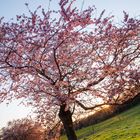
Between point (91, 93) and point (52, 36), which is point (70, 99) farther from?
point (52, 36)

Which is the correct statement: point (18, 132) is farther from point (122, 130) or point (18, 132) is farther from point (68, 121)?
point (68, 121)

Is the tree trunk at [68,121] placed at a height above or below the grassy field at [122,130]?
below

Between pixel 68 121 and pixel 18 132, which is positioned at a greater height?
pixel 18 132

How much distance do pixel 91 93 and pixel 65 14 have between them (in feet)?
10.7

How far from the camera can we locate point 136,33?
44.1 feet

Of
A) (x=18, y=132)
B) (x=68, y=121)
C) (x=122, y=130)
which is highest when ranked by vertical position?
(x=18, y=132)

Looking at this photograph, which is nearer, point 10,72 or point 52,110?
point 10,72

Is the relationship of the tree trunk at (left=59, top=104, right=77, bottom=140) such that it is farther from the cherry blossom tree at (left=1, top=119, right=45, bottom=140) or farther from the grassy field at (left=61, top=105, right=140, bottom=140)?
the cherry blossom tree at (left=1, top=119, right=45, bottom=140)

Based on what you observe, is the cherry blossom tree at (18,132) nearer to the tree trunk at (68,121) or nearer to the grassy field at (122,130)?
the grassy field at (122,130)

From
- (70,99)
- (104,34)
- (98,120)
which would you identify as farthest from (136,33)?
(98,120)

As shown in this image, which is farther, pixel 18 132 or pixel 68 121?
pixel 18 132

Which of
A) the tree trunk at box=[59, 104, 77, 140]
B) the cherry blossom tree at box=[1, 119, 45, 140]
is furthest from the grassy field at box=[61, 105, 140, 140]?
the tree trunk at box=[59, 104, 77, 140]

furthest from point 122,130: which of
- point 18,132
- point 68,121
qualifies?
point 68,121

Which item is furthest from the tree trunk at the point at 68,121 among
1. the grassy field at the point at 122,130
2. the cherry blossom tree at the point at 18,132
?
the cherry blossom tree at the point at 18,132
